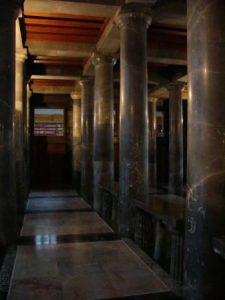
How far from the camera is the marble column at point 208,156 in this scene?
3502 mm

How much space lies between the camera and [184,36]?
9727 mm

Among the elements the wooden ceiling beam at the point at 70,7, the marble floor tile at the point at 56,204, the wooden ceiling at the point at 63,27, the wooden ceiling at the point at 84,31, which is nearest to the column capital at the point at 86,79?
the wooden ceiling at the point at 84,31

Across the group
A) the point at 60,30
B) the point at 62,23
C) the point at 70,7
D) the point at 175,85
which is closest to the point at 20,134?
the point at 60,30

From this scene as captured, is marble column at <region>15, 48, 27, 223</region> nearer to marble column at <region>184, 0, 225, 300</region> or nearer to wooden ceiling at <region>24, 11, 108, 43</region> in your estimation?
wooden ceiling at <region>24, 11, 108, 43</region>

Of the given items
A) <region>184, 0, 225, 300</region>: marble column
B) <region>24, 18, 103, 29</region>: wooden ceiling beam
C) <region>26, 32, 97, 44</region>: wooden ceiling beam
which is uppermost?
<region>24, 18, 103, 29</region>: wooden ceiling beam

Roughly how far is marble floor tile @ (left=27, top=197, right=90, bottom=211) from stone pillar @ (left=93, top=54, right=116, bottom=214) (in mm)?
987

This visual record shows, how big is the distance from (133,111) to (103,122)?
2888 mm

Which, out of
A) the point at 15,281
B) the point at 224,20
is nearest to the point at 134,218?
the point at 15,281

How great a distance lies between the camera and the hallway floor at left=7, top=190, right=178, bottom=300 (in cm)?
405

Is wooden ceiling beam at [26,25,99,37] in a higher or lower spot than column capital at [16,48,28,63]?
higher

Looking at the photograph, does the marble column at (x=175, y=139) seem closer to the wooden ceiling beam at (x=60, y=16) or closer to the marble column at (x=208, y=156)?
the wooden ceiling beam at (x=60, y=16)

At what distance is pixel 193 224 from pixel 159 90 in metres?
12.1

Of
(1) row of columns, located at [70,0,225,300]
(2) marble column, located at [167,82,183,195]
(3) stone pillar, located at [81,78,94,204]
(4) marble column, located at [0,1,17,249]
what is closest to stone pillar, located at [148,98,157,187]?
(2) marble column, located at [167,82,183,195]

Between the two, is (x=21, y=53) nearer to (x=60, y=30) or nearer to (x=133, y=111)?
(x=60, y=30)
